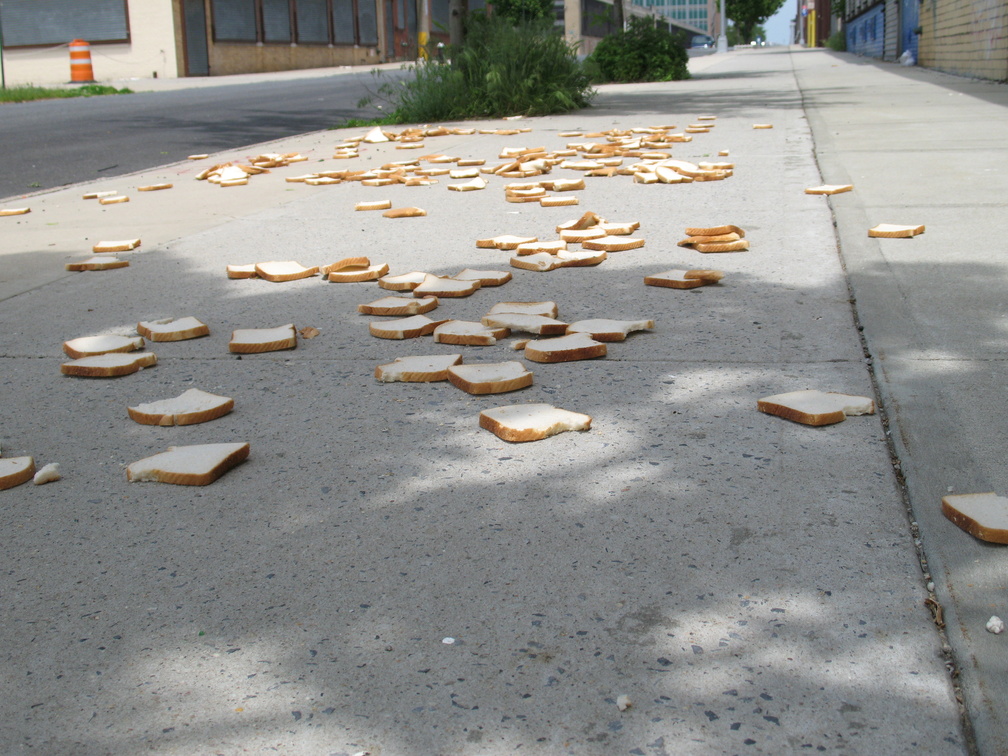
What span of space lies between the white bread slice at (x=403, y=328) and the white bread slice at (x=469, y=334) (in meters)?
0.07

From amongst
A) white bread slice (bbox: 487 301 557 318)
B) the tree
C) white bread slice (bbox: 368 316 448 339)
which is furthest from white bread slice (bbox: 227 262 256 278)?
the tree

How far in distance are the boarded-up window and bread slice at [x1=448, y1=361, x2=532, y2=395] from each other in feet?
111

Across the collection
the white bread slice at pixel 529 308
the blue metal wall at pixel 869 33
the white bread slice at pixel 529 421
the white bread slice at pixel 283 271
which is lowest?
the white bread slice at pixel 529 421

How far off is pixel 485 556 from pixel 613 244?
3.10 meters

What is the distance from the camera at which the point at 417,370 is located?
10.2ft

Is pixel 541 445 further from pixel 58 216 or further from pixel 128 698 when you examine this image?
pixel 58 216

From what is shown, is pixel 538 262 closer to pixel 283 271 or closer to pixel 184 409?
pixel 283 271

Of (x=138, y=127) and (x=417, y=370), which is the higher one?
(x=138, y=127)

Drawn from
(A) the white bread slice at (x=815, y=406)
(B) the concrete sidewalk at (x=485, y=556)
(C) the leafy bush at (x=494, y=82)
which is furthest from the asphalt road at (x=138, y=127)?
(A) the white bread slice at (x=815, y=406)

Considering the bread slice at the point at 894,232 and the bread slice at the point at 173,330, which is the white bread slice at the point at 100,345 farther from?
→ the bread slice at the point at 894,232

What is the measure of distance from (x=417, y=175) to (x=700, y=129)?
3888 mm

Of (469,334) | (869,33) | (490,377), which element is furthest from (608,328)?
(869,33)

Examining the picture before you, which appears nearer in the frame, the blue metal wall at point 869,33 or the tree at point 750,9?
the blue metal wall at point 869,33

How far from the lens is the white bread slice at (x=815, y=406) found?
2.58 m
